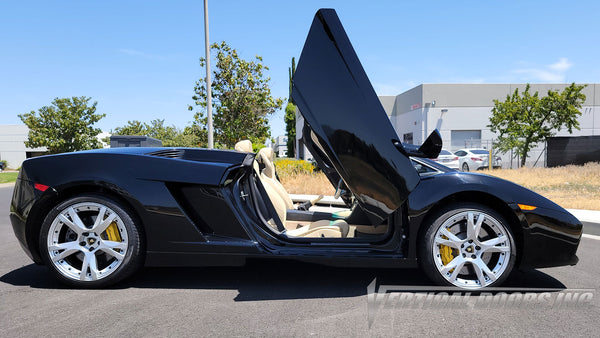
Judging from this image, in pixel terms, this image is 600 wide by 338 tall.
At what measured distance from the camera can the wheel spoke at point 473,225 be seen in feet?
9.71

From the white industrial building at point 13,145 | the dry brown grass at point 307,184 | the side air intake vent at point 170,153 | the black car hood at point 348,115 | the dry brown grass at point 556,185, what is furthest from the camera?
the white industrial building at point 13,145

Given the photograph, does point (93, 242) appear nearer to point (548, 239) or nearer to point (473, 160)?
point (548, 239)

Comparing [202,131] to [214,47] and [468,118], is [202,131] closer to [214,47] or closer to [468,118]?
[214,47]

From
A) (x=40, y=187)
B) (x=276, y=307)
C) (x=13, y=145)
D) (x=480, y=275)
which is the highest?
(x=13, y=145)

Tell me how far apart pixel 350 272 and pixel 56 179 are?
8.57 feet

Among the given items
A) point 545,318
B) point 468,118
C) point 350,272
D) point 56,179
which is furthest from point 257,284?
point 468,118

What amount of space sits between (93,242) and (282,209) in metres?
1.69

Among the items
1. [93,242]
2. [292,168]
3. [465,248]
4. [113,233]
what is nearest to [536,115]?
[292,168]

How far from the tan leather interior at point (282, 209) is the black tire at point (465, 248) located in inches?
29.4

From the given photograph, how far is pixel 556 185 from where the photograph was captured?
12.1m

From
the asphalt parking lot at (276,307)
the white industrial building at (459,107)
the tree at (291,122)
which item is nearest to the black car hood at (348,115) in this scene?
the asphalt parking lot at (276,307)

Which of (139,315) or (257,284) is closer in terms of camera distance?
(139,315)

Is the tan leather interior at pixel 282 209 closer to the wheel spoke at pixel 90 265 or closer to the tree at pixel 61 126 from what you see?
the wheel spoke at pixel 90 265

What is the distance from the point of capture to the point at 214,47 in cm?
1756
